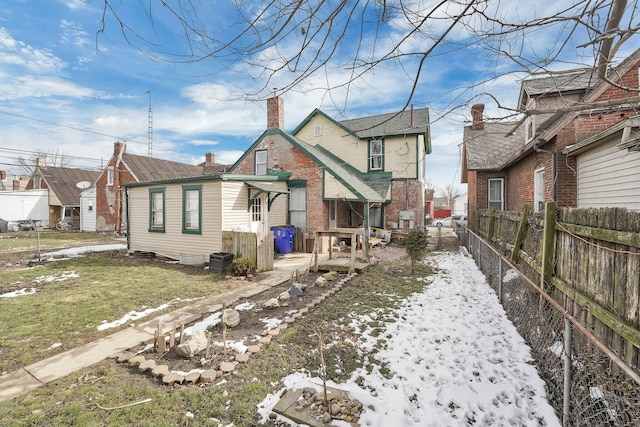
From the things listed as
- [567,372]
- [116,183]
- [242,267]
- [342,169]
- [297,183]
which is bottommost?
[242,267]

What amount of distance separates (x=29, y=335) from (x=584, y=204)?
12739 mm

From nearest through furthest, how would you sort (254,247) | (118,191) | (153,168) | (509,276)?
(509,276) → (254,247) → (118,191) → (153,168)

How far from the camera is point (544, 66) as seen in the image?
281cm

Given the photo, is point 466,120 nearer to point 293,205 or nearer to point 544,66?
point 544,66

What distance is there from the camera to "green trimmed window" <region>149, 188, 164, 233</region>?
39.4ft

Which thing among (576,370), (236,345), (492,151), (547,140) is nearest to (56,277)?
(236,345)

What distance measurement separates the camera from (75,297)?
264 inches

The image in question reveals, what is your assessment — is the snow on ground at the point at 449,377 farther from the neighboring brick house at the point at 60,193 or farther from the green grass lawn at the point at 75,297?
the neighboring brick house at the point at 60,193

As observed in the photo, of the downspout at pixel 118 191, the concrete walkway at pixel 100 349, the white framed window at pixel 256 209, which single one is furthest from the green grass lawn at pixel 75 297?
the downspout at pixel 118 191

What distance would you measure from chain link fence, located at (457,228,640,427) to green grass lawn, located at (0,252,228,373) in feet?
20.4

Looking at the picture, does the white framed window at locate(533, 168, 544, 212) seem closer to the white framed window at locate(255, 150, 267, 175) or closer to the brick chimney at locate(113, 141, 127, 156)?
the white framed window at locate(255, 150, 267, 175)

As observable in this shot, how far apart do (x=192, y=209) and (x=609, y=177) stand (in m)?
12.4

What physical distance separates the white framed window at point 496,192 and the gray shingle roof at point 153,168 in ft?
86.5

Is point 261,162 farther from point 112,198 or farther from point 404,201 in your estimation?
point 112,198
